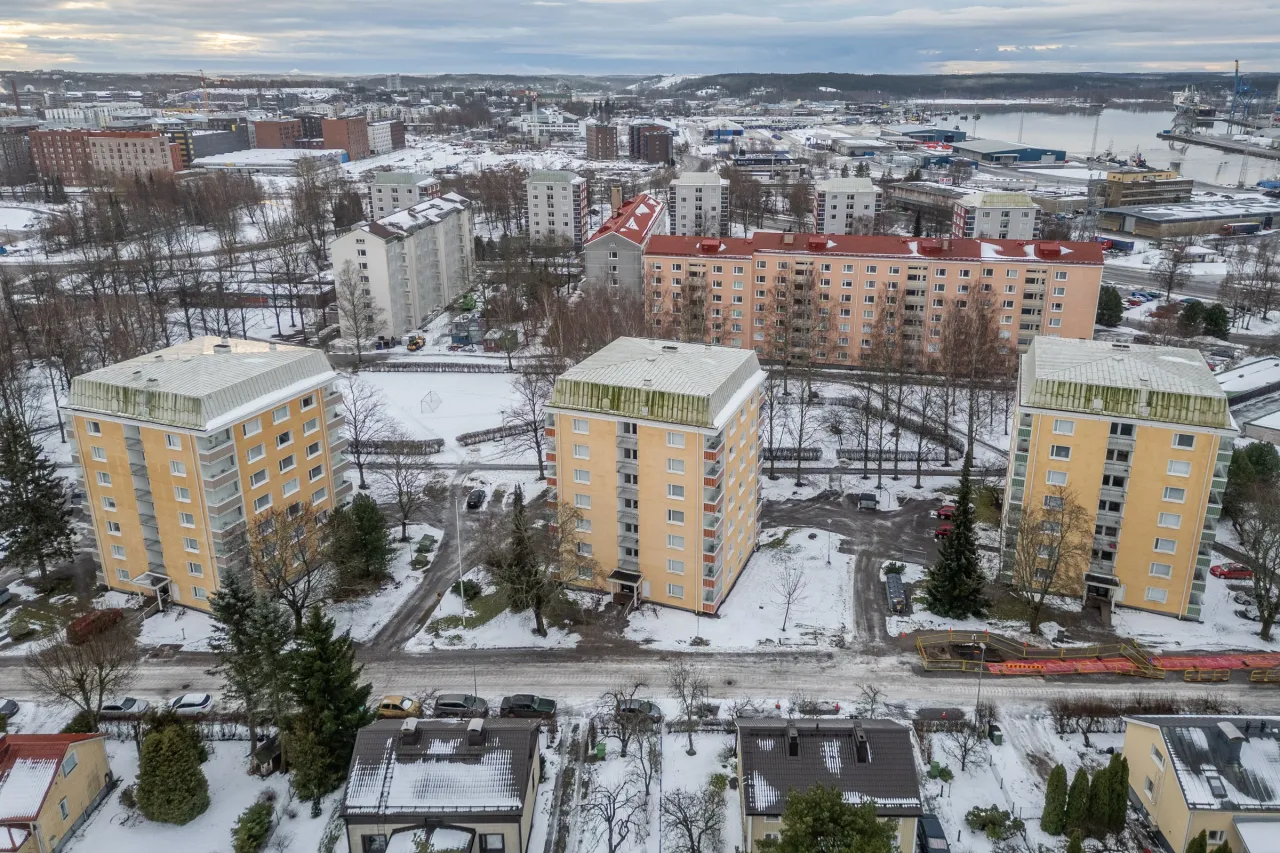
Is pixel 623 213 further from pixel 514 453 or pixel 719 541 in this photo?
pixel 719 541

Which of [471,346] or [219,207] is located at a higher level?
[219,207]

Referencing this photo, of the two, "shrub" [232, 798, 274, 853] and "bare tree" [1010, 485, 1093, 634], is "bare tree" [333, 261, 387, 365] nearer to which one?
"shrub" [232, 798, 274, 853]

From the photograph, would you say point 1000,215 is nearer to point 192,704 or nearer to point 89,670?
point 192,704

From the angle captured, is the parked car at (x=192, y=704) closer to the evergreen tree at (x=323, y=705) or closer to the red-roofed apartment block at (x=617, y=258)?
the evergreen tree at (x=323, y=705)

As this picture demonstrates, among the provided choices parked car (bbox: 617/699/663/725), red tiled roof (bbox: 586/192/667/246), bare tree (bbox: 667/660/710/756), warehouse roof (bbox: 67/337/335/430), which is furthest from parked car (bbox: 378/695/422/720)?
red tiled roof (bbox: 586/192/667/246)

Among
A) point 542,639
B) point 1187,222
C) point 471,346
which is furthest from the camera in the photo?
point 1187,222

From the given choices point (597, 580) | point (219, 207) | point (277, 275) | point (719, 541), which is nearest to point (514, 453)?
point (597, 580)

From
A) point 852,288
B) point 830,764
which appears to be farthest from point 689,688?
point 852,288
